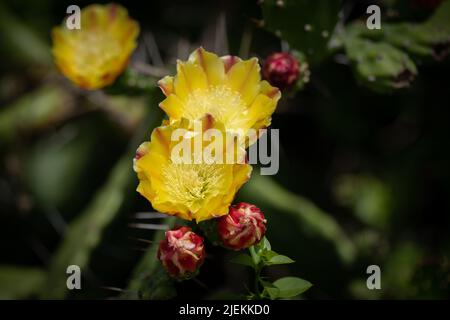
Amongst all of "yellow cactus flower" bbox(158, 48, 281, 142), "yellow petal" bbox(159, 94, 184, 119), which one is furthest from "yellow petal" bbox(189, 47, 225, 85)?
"yellow petal" bbox(159, 94, 184, 119)

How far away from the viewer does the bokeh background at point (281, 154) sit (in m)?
1.78

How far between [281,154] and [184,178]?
877 millimetres

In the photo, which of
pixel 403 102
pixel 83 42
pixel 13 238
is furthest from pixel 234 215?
pixel 13 238

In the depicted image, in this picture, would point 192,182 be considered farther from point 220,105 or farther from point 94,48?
point 94,48

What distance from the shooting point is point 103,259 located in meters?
1.98

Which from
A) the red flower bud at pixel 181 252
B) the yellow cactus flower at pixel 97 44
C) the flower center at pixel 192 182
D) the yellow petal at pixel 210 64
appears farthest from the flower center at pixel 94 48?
the red flower bud at pixel 181 252

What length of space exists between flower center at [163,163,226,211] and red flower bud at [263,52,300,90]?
1.04 ft

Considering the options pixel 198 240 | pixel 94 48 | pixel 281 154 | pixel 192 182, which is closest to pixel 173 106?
pixel 192 182

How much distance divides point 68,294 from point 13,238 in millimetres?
690

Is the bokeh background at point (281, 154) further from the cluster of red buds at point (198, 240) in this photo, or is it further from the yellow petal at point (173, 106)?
the yellow petal at point (173, 106)

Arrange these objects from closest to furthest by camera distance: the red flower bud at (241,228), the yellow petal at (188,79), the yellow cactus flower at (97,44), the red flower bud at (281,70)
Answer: the red flower bud at (241,228) → the yellow petal at (188,79) → the red flower bud at (281,70) → the yellow cactus flower at (97,44)

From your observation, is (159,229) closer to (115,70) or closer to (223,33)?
(115,70)

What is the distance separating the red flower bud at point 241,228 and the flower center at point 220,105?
0.21 meters

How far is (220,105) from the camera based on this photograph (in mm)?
1391
